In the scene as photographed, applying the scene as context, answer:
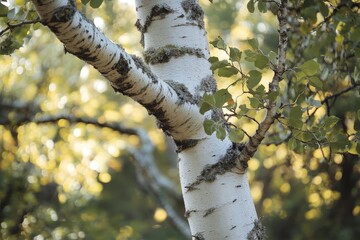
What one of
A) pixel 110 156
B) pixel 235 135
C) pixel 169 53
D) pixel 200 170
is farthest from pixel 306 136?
pixel 110 156

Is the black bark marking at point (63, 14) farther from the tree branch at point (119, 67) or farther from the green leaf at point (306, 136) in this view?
the green leaf at point (306, 136)

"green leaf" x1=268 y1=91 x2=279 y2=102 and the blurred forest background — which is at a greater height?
"green leaf" x1=268 y1=91 x2=279 y2=102

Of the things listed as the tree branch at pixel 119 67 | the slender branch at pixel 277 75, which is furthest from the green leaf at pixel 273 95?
the tree branch at pixel 119 67

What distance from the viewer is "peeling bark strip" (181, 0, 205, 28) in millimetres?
1424

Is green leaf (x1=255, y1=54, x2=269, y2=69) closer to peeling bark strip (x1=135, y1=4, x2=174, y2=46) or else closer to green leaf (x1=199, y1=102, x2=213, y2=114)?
green leaf (x1=199, y1=102, x2=213, y2=114)

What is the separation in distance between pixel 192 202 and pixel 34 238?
6.29 feet

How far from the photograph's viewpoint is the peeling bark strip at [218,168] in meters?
1.29

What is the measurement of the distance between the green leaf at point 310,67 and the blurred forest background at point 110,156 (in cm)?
31

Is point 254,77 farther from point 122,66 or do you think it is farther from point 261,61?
point 122,66

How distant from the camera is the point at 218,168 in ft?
4.26

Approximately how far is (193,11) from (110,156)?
3.94 metres

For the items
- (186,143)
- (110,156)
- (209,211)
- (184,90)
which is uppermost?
(184,90)

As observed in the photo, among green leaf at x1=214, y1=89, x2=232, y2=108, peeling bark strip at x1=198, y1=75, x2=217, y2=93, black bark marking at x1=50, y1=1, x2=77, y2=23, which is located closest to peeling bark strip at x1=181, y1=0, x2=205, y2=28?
peeling bark strip at x1=198, y1=75, x2=217, y2=93

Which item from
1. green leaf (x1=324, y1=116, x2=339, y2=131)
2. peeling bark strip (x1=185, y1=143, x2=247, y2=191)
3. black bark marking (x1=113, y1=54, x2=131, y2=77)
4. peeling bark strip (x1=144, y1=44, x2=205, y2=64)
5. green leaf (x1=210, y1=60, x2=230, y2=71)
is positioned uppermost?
black bark marking (x1=113, y1=54, x2=131, y2=77)
